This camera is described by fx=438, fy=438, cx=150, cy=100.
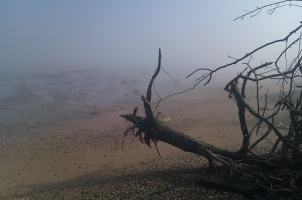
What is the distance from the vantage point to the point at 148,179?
8781mm

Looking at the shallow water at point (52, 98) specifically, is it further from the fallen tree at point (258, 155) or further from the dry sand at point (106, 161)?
the fallen tree at point (258, 155)

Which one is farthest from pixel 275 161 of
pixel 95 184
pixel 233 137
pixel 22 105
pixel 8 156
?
pixel 22 105

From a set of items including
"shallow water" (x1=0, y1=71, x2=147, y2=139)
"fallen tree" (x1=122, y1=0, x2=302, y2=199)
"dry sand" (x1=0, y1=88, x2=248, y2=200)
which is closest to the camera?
"fallen tree" (x1=122, y1=0, x2=302, y2=199)

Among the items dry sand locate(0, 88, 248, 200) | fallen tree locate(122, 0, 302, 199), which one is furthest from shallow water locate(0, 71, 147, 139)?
fallen tree locate(122, 0, 302, 199)

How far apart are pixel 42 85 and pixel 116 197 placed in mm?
25805

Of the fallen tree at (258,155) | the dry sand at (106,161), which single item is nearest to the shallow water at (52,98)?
the dry sand at (106,161)

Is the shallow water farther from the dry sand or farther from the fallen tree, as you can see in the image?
the fallen tree

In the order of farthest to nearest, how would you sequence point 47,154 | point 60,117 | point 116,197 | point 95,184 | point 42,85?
1. point 42,85
2. point 60,117
3. point 47,154
4. point 95,184
5. point 116,197

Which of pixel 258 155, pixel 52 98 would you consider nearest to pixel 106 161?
pixel 258 155

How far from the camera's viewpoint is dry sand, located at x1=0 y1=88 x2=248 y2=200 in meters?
8.41

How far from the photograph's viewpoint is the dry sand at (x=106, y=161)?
841cm

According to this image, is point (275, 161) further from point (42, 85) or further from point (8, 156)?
point (42, 85)

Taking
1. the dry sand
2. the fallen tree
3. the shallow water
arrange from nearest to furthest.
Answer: the fallen tree < the dry sand < the shallow water

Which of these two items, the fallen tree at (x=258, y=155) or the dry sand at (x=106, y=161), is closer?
the fallen tree at (x=258, y=155)
